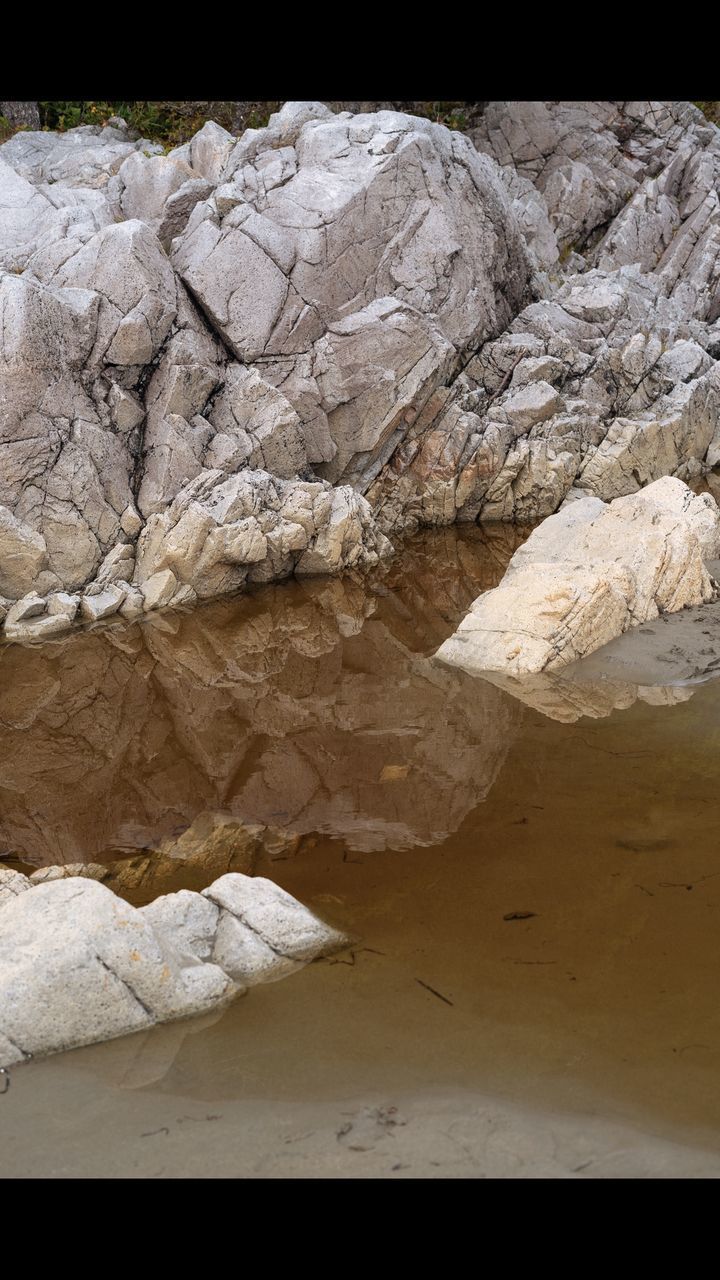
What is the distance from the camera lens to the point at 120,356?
1447 centimetres

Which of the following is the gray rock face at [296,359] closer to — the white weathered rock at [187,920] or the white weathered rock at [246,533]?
the white weathered rock at [246,533]

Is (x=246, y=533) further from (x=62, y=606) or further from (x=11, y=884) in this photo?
(x=11, y=884)

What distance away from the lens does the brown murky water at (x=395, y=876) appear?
4098 mm

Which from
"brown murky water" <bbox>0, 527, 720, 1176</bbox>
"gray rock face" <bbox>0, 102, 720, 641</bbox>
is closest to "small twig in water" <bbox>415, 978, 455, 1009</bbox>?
"brown murky water" <bbox>0, 527, 720, 1176</bbox>

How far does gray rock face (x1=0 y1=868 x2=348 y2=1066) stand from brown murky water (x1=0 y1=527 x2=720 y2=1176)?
0.48ft

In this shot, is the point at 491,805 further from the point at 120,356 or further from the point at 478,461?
the point at 478,461

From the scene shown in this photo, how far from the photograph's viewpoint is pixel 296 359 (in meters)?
16.2

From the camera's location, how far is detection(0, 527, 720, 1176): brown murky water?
4.10 meters

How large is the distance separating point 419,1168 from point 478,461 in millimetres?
15086

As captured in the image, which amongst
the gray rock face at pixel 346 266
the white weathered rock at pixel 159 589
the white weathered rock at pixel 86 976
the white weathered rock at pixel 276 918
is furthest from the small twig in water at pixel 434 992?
the gray rock face at pixel 346 266

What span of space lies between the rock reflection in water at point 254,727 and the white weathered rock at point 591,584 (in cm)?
66

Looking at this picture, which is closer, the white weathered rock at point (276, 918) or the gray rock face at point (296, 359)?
the white weathered rock at point (276, 918)

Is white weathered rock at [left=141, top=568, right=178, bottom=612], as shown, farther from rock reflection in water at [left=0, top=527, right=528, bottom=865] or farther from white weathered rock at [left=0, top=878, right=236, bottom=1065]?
white weathered rock at [left=0, top=878, right=236, bottom=1065]

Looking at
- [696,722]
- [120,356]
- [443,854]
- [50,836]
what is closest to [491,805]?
[443,854]
